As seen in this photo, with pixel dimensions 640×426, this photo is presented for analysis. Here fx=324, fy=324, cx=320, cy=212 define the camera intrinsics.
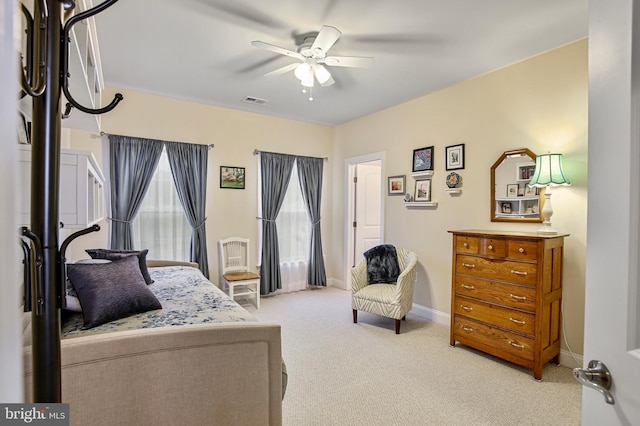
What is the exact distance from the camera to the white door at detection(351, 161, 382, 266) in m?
5.34

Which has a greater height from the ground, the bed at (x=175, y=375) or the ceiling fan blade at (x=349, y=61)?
the ceiling fan blade at (x=349, y=61)

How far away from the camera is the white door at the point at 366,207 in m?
5.34

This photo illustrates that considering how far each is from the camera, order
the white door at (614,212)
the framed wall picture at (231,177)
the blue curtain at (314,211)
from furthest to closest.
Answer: the blue curtain at (314,211)
the framed wall picture at (231,177)
the white door at (614,212)

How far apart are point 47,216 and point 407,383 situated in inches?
98.9

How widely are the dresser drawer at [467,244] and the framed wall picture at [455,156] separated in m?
0.96

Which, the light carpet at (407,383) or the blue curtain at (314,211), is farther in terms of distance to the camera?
the blue curtain at (314,211)

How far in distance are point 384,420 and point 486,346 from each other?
1313mm

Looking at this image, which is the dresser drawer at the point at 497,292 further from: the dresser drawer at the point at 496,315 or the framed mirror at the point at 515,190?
the framed mirror at the point at 515,190

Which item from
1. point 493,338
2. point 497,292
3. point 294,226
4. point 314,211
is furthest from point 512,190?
point 294,226

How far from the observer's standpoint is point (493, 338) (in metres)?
2.76

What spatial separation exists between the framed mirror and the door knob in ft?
8.46

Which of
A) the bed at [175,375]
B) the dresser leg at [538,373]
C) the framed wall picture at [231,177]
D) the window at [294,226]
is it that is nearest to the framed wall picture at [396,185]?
the window at [294,226]

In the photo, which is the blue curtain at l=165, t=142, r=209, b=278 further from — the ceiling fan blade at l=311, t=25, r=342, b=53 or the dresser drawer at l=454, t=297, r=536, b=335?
the dresser drawer at l=454, t=297, r=536, b=335

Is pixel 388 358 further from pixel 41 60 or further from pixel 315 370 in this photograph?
pixel 41 60
